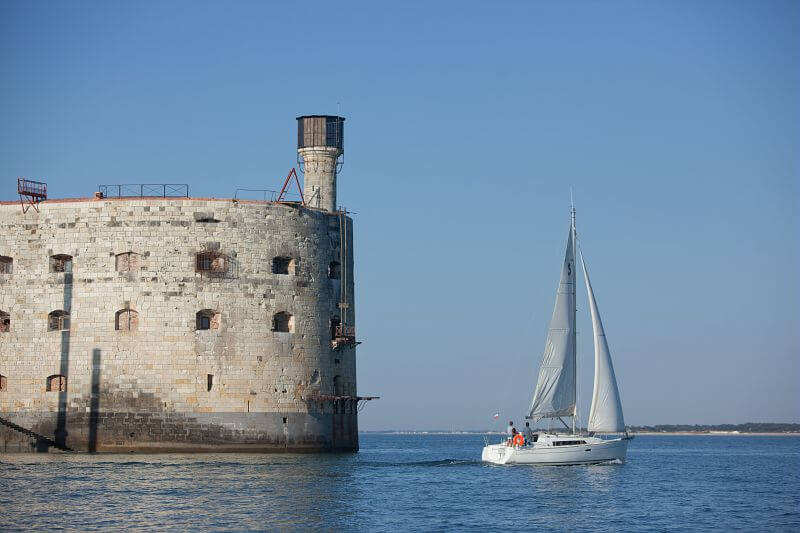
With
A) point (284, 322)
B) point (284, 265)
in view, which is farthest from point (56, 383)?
point (284, 265)

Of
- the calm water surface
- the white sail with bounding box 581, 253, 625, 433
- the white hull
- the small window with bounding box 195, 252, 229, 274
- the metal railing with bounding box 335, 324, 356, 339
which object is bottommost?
the calm water surface

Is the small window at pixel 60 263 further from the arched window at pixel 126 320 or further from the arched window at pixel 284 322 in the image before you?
the arched window at pixel 284 322

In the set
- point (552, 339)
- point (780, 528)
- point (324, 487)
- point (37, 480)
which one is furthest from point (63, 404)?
point (780, 528)

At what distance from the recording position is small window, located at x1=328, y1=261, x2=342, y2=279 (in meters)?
55.1

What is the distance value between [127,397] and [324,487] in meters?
13.2

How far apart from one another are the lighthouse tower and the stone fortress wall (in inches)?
228

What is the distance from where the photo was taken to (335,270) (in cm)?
5531

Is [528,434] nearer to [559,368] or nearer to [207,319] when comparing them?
[559,368]

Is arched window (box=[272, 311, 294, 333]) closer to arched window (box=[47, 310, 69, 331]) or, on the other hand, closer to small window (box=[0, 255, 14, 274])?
arched window (box=[47, 310, 69, 331])

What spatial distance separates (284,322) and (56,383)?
945cm

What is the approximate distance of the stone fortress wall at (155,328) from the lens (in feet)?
167

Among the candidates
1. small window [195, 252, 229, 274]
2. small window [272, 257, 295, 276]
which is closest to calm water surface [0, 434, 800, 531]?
small window [195, 252, 229, 274]

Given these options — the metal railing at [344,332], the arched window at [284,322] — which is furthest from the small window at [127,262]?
the metal railing at [344,332]

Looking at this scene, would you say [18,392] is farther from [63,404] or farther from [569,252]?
[569,252]
